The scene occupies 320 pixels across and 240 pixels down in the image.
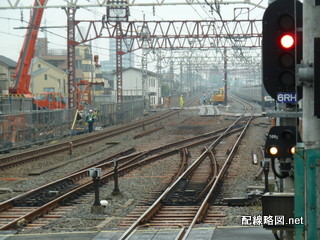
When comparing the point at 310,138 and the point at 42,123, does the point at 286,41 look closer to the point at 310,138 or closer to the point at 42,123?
the point at 310,138

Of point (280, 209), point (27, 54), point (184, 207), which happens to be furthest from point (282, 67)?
point (27, 54)

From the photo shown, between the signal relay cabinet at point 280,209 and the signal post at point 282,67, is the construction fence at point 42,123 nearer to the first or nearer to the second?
the signal post at point 282,67

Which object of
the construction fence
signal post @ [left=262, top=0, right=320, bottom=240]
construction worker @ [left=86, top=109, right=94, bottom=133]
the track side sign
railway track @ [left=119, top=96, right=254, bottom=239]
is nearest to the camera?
signal post @ [left=262, top=0, right=320, bottom=240]

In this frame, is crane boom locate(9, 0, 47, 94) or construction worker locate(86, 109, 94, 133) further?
construction worker locate(86, 109, 94, 133)

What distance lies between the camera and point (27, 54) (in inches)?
1254

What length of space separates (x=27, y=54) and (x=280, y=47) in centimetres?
2796

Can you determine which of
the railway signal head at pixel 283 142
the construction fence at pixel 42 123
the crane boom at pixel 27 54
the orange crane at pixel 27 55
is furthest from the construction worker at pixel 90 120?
the railway signal head at pixel 283 142

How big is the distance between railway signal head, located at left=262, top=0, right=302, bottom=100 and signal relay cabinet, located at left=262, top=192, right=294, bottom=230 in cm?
98

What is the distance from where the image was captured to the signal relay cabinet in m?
5.32

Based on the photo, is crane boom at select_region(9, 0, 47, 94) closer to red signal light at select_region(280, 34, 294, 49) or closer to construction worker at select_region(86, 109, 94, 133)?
construction worker at select_region(86, 109, 94, 133)

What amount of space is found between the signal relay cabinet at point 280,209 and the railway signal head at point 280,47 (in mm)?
976

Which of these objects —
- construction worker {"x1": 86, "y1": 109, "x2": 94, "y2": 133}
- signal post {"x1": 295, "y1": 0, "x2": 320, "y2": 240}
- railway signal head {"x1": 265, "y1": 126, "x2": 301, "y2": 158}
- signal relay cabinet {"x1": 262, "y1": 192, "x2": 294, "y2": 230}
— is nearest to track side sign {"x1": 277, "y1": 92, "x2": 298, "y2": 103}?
railway signal head {"x1": 265, "y1": 126, "x2": 301, "y2": 158}

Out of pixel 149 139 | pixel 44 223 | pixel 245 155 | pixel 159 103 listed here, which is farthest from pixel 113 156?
pixel 159 103

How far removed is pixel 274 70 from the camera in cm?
539
